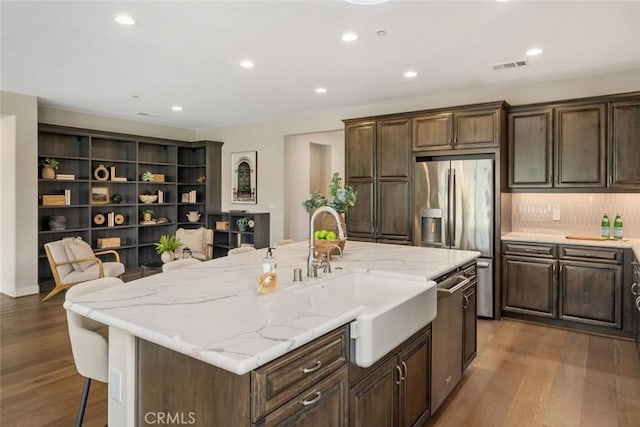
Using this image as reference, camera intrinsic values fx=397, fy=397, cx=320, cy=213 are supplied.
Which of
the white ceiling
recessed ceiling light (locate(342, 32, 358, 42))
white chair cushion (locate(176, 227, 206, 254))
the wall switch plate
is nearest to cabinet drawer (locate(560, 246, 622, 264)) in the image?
the white ceiling

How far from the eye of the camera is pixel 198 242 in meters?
6.68

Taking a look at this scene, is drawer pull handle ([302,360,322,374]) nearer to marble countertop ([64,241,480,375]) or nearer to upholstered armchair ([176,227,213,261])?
marble countertop ([64,241,480,375])

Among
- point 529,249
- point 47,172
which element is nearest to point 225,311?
point 529,249

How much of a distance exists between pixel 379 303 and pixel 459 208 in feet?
8.68

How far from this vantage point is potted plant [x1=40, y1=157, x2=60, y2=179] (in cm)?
592

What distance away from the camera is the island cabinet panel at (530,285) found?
4.32 meters

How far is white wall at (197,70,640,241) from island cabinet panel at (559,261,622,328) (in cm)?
194

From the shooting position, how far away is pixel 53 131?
235 inches

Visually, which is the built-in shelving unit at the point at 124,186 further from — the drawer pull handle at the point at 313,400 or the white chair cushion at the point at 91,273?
the drawer pull handle at the point at 313,400

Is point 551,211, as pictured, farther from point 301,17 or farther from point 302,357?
point 302,357

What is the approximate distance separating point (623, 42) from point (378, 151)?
2766 millimetres

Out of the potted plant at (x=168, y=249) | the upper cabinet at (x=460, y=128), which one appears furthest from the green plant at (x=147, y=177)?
the upper cabinet at (x=460, y=128)

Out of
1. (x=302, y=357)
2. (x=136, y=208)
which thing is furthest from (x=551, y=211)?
(x=136, y=208)

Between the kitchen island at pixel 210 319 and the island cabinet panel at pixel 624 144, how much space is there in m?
2.94
